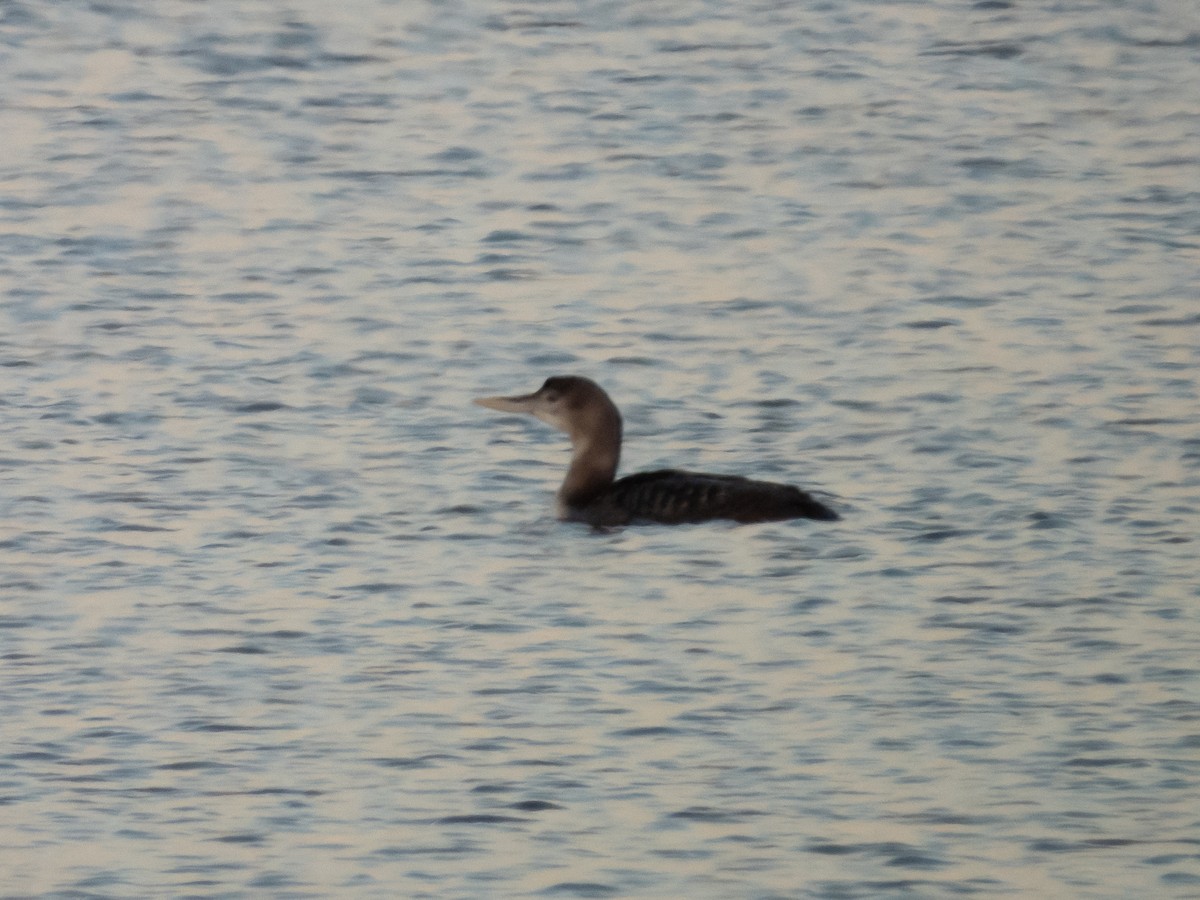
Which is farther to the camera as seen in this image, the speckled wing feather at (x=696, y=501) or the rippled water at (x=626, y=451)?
the speckled wing feather at (x=696, y=501)

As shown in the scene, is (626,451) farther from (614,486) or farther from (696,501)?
(696,501)

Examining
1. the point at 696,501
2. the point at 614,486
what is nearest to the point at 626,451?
the point at 614,486

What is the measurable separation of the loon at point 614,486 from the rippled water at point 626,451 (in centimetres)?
9

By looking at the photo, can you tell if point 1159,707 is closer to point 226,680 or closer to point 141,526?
point 226,680

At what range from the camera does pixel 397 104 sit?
8.25m

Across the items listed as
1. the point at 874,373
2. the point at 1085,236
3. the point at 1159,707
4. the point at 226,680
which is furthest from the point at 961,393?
the point at 226,680

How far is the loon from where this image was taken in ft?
19.5

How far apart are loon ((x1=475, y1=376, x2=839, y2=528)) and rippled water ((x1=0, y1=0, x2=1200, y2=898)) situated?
90 mm

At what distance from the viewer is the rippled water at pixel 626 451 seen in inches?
166

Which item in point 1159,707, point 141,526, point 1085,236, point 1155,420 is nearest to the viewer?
point 1159,707

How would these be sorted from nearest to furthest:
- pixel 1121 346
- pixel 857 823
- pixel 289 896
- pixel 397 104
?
pixel 289 896 < pixel 857 823 < pixel 1121 346 < pixel 397 104

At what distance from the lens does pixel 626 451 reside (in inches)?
263

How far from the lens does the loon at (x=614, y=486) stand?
595 centimetres

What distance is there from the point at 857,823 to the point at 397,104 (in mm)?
4567
